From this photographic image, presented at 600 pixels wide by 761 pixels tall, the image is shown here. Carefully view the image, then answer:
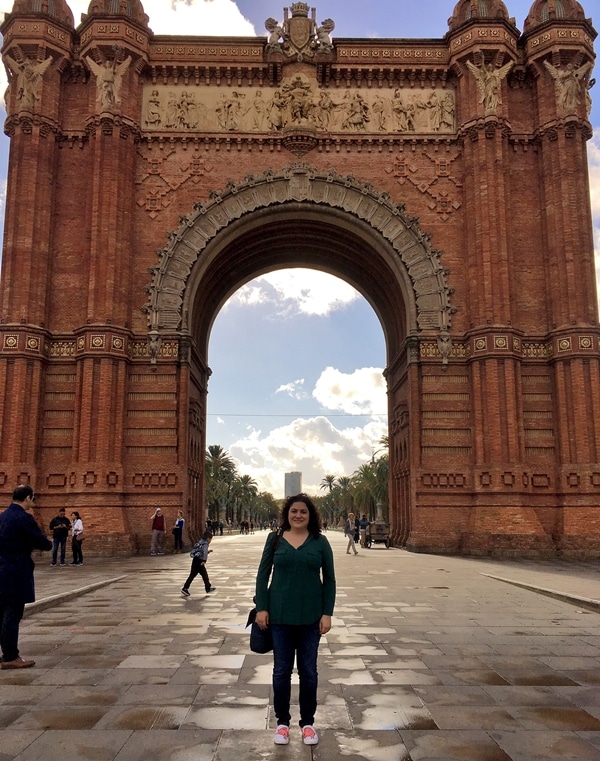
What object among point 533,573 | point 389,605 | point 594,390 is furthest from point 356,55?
point 389,605

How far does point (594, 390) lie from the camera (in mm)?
24953

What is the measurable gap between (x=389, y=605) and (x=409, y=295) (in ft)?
55.6

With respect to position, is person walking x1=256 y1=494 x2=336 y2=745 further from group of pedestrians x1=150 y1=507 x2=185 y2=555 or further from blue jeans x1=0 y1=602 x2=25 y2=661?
group of pedestrians x1=150 y1=507 x2=185 y2=555

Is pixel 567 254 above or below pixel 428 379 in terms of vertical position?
above

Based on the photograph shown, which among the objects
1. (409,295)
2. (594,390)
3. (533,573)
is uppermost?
(409,295)

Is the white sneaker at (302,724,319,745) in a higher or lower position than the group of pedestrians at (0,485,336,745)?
lower

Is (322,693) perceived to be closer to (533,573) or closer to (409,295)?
(533,573)

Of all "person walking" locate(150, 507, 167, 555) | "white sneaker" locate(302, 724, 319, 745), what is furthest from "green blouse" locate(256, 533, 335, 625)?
"person walking" locate(150, 507, 167, 555)

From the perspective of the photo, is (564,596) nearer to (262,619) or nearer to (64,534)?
(262,619)

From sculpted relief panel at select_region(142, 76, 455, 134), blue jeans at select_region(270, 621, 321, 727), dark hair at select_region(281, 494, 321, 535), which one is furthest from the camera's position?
sculpted relief panel at select_region(142, 76, 455, 134)

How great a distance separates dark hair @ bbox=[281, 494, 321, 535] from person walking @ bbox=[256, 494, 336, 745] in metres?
0.06

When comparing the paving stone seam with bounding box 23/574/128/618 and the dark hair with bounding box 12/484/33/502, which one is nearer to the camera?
the dark hair with bounding box 12/484/33/502

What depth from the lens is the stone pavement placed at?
494 centimetres

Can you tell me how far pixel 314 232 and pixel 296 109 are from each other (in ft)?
16.3
